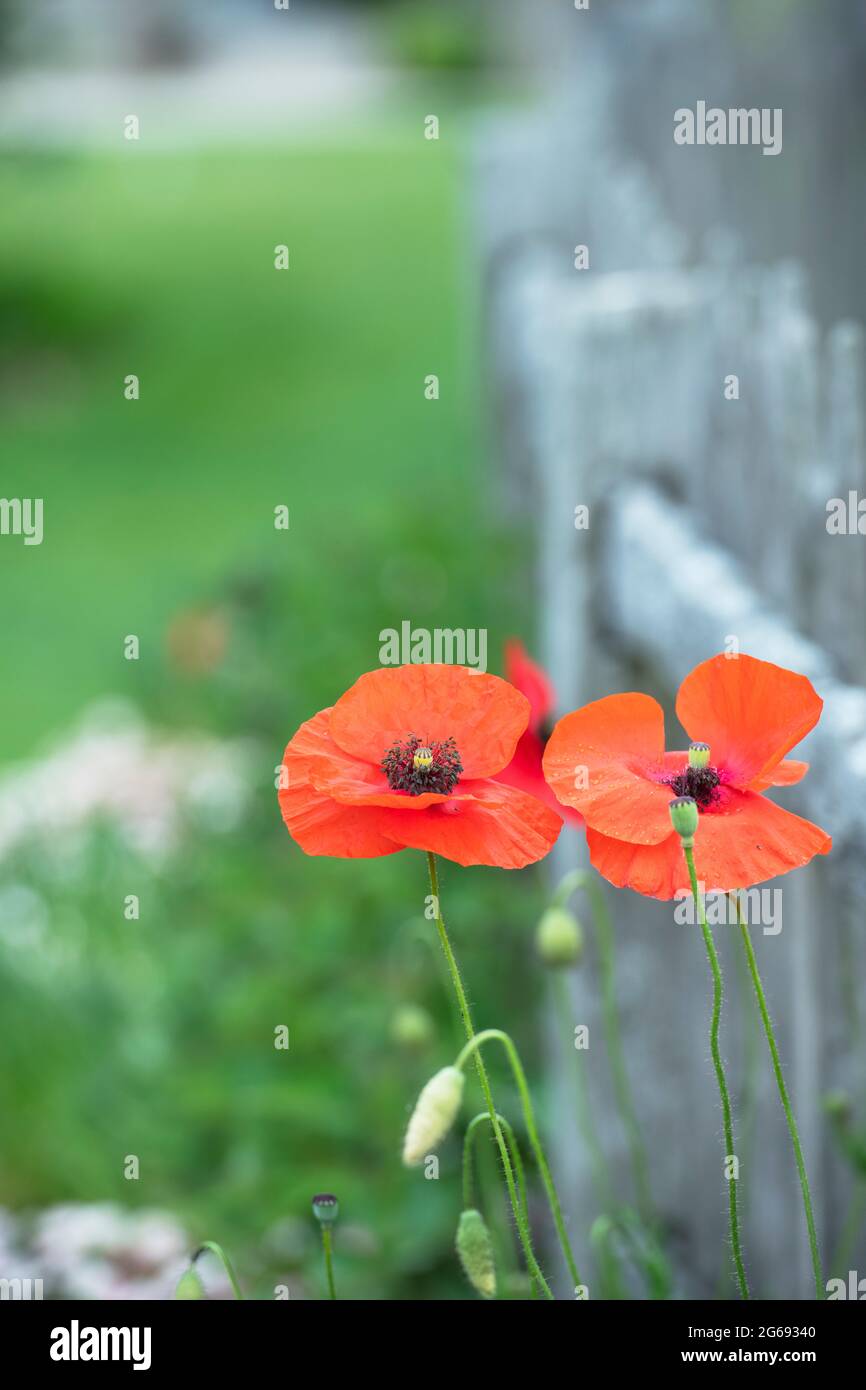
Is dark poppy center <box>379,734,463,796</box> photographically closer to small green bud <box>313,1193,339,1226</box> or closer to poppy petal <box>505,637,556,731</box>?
small green bud <box>313,1193,339,1226</box>

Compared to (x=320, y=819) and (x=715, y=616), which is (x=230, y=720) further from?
(x=320, y=819)

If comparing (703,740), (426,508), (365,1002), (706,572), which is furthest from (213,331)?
A: (703,740)

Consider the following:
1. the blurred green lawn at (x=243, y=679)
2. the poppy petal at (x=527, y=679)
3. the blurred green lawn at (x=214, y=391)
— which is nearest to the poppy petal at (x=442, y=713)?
the poppy petal at (x=527, y=679)

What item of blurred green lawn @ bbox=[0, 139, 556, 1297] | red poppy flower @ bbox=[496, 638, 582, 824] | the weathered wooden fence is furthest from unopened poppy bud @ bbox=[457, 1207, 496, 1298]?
blurred green lawn @ bbox=[0, 139, 556, 1297]

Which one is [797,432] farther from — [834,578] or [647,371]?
[647,371]

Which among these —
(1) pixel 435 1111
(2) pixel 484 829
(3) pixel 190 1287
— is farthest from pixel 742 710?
(3) pixel 190 1287

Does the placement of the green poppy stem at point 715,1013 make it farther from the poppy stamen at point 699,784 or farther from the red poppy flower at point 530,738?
the red poppy flower at point 530,738

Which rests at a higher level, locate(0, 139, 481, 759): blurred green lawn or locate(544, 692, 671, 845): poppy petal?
locate(0, 139, 481, 759): blurred green lawn
